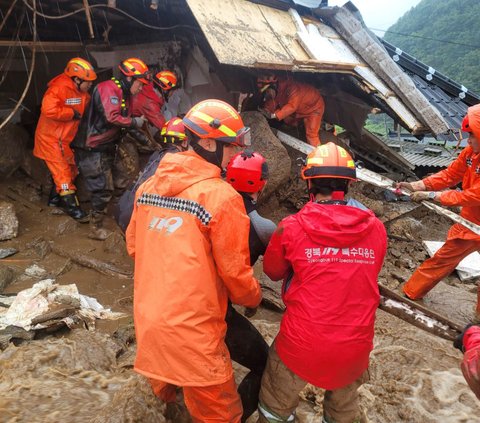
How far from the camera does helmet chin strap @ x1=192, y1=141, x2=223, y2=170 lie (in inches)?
80.9

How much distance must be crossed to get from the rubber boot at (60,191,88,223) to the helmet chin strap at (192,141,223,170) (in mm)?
4306

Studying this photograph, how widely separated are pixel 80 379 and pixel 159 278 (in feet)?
4.55

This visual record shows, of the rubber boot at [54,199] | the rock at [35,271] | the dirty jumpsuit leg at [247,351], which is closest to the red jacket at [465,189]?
the dirty jumpsuit leg at [247,351]

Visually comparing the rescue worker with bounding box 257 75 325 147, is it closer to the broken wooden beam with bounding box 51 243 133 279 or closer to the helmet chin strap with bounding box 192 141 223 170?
the broken wooden beam with bounding box 51 243 133 279

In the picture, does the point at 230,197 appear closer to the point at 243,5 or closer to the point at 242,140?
the point at 242,140

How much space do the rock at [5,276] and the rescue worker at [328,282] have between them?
11.2ft

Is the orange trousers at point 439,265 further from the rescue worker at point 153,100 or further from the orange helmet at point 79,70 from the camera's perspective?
the orange helmet at point 79,70

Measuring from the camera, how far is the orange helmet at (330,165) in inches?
84.7

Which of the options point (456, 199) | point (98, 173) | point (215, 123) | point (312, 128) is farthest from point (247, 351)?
point (312, 128)

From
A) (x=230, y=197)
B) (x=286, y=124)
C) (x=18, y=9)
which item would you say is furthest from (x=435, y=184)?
(x=18, y=9)

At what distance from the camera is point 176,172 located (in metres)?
1.93

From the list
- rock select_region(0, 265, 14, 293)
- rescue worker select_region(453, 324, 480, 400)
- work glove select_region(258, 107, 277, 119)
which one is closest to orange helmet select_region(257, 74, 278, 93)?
work glove select_region(258, 107, 277, 119)

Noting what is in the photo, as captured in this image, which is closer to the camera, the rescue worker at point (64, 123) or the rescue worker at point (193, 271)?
the rescue worker at point (193, 271)

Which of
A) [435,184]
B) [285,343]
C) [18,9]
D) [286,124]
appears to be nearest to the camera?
[285,343]
